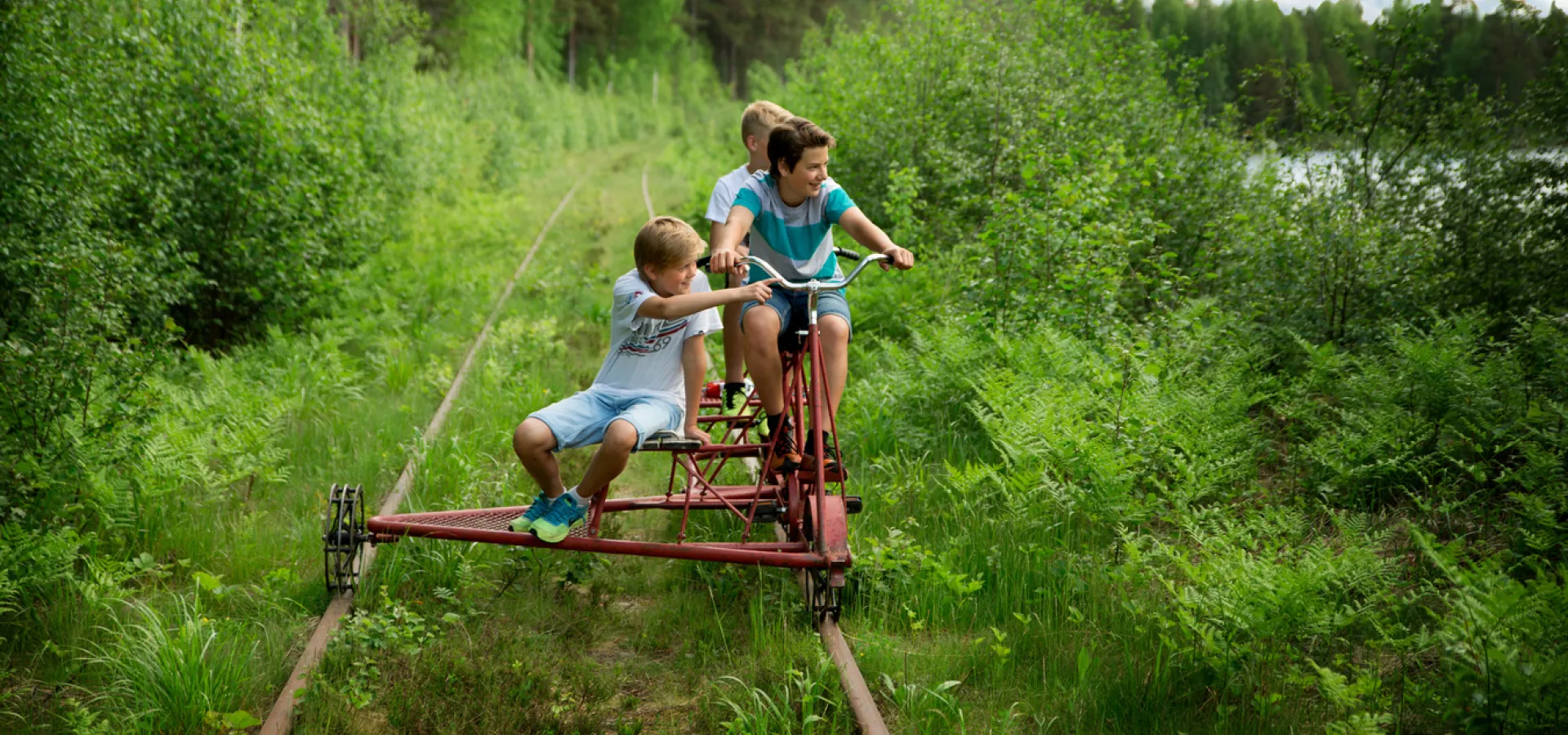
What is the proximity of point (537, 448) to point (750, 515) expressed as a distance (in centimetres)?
101

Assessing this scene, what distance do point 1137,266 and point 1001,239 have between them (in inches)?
112

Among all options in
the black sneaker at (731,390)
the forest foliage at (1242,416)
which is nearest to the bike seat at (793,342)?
the black sneaker at (731,390)

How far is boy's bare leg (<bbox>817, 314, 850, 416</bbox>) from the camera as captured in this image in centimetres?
493

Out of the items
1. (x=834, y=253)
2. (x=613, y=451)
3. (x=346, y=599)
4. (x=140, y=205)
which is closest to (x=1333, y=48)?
(x=834, y=253)

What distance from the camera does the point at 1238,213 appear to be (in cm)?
859

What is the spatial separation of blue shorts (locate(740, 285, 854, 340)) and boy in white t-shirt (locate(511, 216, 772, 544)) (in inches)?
12.0

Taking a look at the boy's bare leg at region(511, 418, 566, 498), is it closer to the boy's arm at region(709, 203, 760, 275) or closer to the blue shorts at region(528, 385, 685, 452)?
the blue shorts at region(528, 385, 685, 452)

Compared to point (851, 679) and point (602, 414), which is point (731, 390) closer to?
point (602, 414)

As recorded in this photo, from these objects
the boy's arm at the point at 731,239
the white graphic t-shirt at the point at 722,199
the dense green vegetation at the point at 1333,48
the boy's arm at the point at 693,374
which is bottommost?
the boy's arm at the point at 693,374

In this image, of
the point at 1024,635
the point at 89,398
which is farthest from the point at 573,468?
the point at 1024,635

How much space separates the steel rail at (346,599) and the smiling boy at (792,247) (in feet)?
6.71

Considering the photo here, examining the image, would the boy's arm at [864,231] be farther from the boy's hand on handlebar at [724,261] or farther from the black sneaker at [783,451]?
the black sneaker at [783,451]

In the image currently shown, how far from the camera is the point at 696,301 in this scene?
178 inches

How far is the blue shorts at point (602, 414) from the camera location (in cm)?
461
